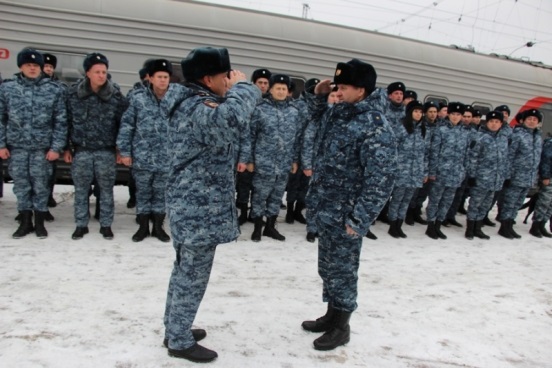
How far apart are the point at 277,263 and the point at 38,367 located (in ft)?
8.36

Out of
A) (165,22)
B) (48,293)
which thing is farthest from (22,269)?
(165,22)

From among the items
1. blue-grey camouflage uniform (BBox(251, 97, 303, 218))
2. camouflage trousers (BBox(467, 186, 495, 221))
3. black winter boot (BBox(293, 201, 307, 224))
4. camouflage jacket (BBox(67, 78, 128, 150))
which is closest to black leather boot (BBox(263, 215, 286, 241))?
blue-grey camouflage uniform (BBox(251, 97, 303, 218))

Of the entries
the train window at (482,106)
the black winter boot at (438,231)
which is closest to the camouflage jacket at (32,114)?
the black winter boot at (438,231)

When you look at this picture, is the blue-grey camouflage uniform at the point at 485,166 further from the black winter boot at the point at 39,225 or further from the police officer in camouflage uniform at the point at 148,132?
the black winter boot at the point at 39,225

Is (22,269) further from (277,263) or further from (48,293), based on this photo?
(277,263)

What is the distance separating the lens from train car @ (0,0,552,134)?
5711 mm

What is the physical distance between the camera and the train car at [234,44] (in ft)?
18.7

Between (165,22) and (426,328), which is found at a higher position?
(165,22)

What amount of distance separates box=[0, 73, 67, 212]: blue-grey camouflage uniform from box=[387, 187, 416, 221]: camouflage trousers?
4318 millimetres

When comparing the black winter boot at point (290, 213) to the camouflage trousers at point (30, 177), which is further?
the black winter boot at point (290, 213)

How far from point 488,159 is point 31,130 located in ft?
20.0

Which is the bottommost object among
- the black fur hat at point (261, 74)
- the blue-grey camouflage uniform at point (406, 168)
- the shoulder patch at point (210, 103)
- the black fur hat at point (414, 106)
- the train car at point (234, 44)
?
the blue-grey camouflage uniform at point (406, 168)

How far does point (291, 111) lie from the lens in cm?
537

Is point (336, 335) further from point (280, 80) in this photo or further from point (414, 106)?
point (414, 106)
